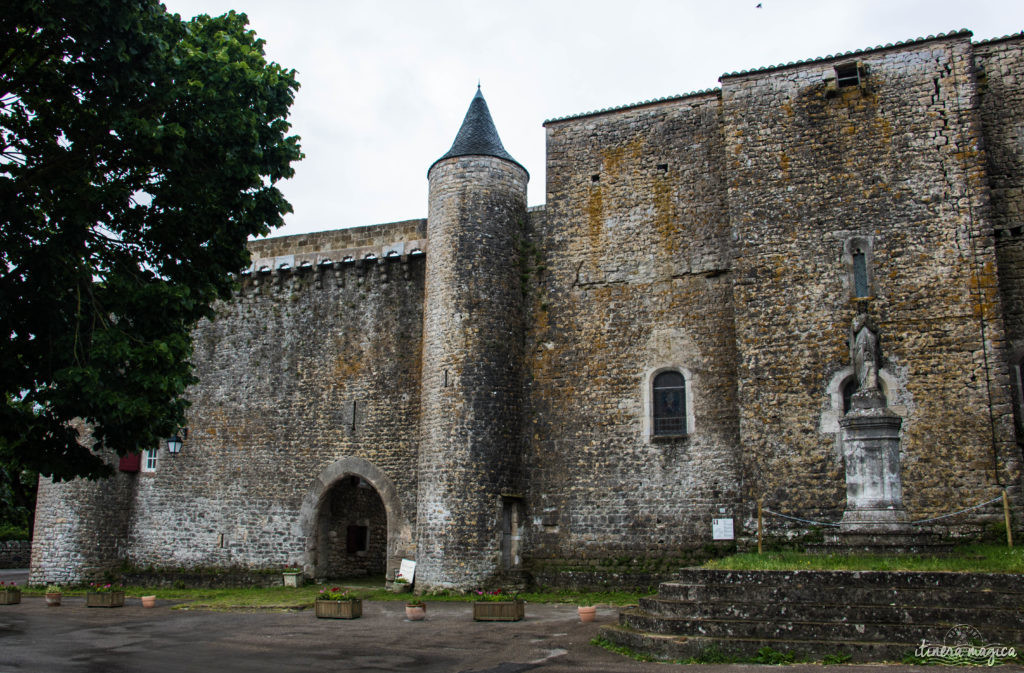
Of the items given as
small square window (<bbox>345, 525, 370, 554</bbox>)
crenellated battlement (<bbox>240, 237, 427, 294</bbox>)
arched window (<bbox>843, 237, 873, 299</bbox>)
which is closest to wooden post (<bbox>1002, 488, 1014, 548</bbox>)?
arched window (<bbox>843, 237, 873, 299</bbox>)

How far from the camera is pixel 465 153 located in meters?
18.8

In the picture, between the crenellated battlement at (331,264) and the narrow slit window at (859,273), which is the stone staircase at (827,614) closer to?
the narrow slit window at (859,273)

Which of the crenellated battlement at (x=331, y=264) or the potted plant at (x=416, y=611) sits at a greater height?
the crenellated battlement at (x=331, y=264)

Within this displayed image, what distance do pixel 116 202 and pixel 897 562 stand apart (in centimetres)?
1036

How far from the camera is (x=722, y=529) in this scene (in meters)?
16.1

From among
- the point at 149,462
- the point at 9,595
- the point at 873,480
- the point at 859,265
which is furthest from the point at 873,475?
the point at 149,462

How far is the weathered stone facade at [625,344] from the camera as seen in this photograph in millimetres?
14789

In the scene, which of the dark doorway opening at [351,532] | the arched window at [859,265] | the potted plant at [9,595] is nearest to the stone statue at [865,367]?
the arched window at [859,265]

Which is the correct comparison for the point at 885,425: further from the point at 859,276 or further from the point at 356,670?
the point at 356,670

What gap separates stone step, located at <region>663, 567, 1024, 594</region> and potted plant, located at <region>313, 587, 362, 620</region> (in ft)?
20.9

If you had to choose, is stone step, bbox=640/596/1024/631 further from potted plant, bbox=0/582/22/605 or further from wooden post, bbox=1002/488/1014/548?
potted plant, bbox=0/582/22/605

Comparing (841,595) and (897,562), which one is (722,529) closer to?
(897,562)

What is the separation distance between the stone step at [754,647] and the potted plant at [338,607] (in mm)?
6223

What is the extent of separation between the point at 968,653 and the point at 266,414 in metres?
17.2
